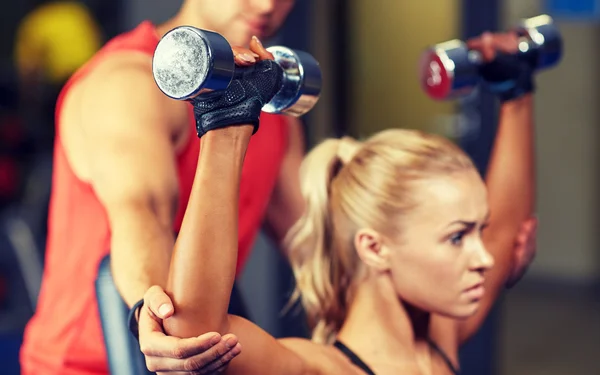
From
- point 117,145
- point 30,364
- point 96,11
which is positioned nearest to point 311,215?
point 117,145

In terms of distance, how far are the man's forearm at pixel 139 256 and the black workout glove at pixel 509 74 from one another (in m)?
0.51

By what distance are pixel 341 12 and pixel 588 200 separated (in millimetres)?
1900

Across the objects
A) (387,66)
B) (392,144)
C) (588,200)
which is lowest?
(588,200)

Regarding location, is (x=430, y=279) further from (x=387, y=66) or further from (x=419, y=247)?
(x=387, y=66)

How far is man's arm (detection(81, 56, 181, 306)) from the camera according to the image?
2.99 feet

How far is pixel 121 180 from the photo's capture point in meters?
0.95

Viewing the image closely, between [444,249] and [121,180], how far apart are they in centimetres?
35

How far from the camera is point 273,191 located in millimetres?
1270

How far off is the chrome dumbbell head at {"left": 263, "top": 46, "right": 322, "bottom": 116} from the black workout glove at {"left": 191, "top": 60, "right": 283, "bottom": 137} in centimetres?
4

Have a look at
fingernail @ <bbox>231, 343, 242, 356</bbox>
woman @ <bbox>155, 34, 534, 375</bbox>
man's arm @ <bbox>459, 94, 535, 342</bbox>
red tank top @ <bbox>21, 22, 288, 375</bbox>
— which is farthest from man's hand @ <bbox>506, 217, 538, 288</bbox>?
fingernail @ <bbox>231, 343, 242, 356</bbox>

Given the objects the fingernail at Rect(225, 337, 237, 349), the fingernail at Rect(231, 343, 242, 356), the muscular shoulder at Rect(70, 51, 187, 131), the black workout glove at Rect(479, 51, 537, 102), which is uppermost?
the muscular shoulder at Rect(70, 51, 187, 131)

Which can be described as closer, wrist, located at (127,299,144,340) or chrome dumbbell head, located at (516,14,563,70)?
wrist, located at (127,299,144,340)

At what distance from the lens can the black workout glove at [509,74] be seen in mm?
1224

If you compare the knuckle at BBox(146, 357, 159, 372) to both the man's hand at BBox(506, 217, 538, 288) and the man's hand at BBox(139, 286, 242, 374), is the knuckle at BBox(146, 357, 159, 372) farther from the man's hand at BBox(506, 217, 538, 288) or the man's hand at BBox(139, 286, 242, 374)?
the man's hand at BBox(506, 217, 538, 288)
